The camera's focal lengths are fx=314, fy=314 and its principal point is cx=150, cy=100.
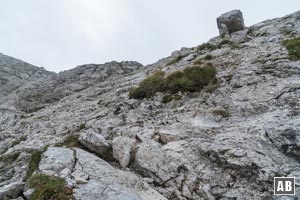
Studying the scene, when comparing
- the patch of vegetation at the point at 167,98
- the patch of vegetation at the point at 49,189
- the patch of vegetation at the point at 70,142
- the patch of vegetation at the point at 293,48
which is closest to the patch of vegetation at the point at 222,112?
the patch of vegetation at the point at 167,98

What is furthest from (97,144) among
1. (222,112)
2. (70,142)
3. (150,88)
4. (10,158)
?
(150,88)

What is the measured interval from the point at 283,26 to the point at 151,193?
24.9 meters

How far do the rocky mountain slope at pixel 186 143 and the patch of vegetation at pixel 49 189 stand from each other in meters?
0.11

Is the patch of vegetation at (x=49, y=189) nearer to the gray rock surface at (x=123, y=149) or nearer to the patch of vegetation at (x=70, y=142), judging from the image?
the gray rock surface at (x=123, y=149)

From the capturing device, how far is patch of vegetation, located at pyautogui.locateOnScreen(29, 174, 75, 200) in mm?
10000

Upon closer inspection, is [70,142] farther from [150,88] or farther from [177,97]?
[150,88]

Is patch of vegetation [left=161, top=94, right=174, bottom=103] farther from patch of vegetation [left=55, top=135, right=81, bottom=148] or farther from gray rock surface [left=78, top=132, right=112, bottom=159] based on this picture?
patch of vegetation [left=55, top=135, right=81, bottom=148]

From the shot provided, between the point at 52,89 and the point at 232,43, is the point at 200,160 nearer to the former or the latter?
the point at 232,43

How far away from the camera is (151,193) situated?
11.2 m

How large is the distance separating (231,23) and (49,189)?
31237mm

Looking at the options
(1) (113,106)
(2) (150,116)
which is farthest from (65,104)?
(2) (150,116)

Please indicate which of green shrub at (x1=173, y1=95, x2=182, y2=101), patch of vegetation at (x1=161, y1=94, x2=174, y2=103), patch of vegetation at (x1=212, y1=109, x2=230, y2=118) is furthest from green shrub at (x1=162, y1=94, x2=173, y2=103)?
patch of vegetation at (x1=212, y1=109, x2=230, y2=118)

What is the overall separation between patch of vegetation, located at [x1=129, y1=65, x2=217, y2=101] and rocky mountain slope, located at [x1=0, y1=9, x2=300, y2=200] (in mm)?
632

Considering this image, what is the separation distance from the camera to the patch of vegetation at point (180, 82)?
19.4 m
